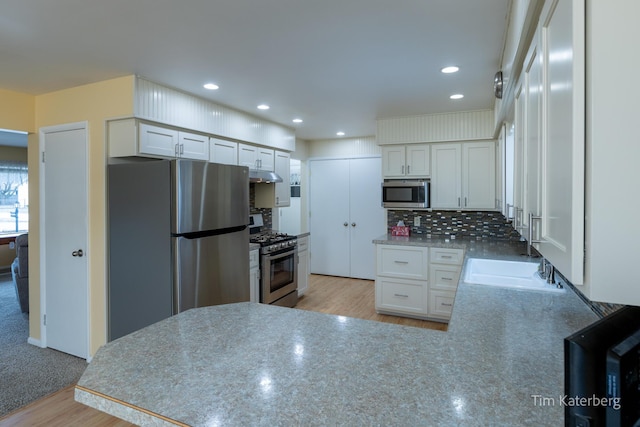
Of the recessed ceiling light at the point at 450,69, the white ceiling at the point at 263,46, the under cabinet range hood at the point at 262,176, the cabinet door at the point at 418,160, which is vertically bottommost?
the under cabinet range hood at the point at 262,176

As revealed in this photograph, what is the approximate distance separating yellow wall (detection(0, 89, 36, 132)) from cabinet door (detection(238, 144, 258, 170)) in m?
1.91

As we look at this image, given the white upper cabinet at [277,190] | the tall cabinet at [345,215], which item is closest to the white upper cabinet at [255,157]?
the white upper cabinet at [277,190]

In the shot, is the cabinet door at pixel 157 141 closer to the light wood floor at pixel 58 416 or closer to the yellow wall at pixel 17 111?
Answer: the yellow wall at pixel 17 111

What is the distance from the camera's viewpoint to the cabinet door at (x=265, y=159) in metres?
4.39

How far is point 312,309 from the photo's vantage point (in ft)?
14.2

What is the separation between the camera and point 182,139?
3.28 meters

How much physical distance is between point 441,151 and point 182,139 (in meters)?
2.89

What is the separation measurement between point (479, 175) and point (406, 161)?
853mm

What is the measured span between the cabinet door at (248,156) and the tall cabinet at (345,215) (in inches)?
78.6

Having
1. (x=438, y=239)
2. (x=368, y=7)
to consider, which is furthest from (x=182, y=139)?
(x=438, y=239)

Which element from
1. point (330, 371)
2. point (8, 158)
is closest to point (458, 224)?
point (330, 371)

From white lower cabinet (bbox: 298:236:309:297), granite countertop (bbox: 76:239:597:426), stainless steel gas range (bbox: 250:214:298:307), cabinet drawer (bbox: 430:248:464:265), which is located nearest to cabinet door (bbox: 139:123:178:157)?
stainless steel gas range (bbox: 250:214:298:307)

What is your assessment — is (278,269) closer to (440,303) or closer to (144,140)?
(440,303)

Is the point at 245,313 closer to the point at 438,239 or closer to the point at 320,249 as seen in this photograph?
the point at 438,239
